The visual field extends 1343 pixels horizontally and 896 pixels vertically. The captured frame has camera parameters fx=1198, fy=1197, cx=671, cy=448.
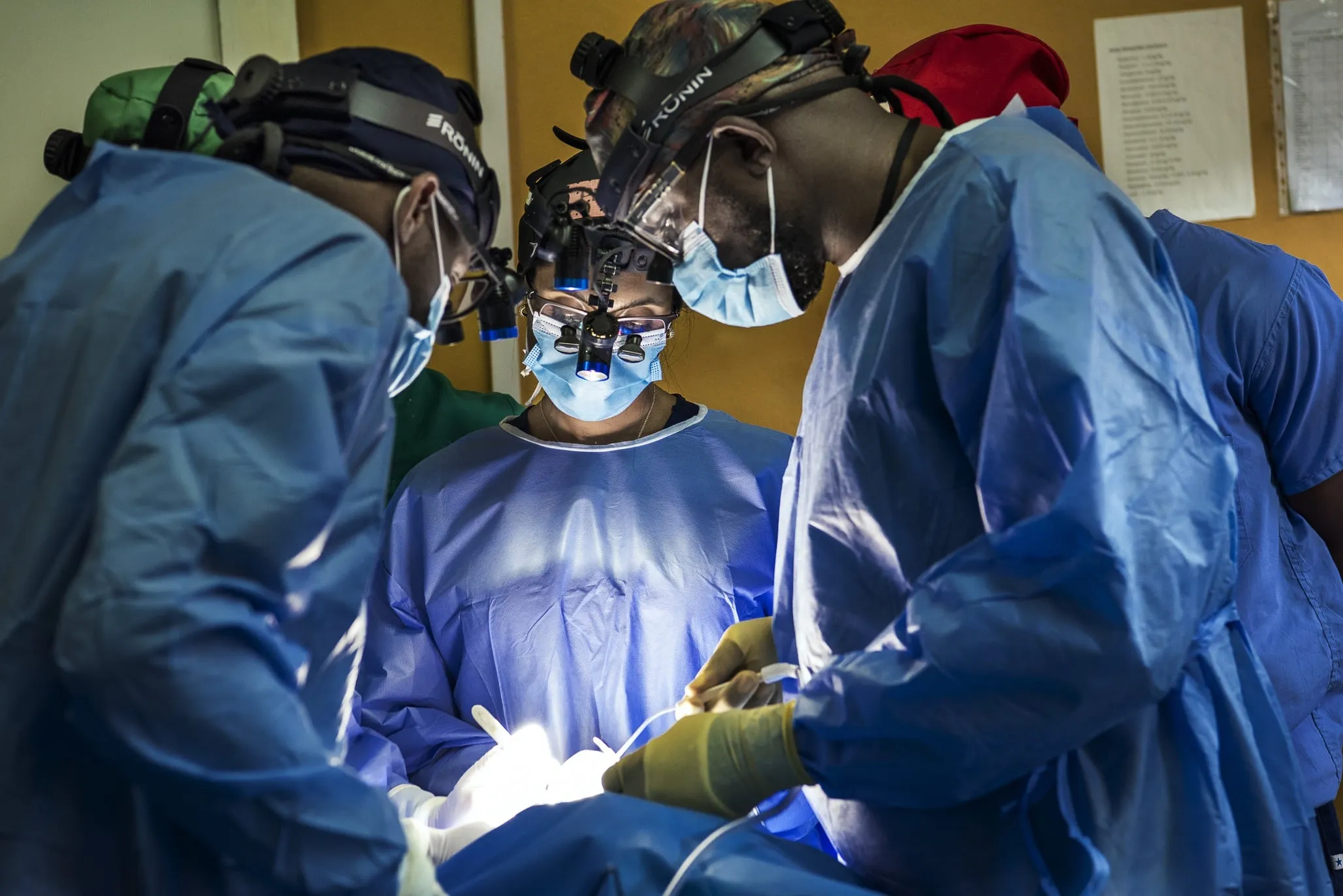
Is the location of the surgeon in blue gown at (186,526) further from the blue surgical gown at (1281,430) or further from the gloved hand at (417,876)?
the blue surgical gown at (1281,430)

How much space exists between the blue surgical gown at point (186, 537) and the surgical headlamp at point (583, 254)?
973 millimetres

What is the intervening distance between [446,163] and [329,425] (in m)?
0.58

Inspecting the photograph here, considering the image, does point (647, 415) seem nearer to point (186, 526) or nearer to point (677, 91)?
point (677, 91)

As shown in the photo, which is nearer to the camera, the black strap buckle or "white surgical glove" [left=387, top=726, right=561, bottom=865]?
the black strap buckle

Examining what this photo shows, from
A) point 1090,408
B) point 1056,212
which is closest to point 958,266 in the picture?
point 1056,212

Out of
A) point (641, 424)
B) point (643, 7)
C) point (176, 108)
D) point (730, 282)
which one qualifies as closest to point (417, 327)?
point (176, 108)

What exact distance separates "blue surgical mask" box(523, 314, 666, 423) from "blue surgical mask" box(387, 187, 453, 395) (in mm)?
694

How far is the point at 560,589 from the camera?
7.37 feet

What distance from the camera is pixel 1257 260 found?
2.12 metres

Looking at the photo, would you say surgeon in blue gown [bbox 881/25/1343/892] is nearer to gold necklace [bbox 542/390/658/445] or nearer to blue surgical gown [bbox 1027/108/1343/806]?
blue surgical gown [bbox 1027/108/1343/806]

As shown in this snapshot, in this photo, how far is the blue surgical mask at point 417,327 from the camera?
147 cm

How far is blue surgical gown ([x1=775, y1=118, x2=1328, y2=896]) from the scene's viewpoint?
49.2 inches

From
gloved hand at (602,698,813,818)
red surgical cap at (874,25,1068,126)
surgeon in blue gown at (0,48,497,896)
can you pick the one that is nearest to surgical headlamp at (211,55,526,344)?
surgeon in blue gown at (0,48,497,896)

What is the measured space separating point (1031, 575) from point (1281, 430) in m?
1.12
